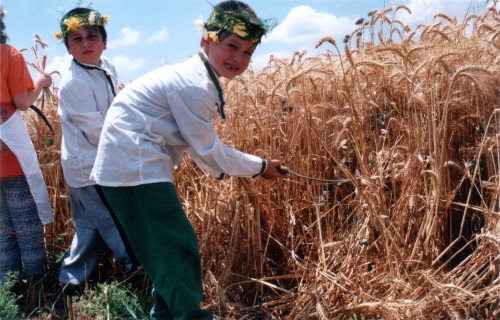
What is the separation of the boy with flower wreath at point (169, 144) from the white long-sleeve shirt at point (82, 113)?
607mm

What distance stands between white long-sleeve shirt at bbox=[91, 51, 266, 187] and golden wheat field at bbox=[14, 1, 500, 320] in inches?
23.9

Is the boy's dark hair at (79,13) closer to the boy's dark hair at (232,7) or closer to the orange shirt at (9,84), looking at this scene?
the orange shirt at (9,84)

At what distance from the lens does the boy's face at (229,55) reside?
212cm

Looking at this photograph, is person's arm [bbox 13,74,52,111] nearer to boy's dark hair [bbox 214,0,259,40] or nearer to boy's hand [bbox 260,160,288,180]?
boy's dark hair [bbox 214,0,259,40]

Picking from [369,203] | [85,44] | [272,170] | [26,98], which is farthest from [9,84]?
[369,203]

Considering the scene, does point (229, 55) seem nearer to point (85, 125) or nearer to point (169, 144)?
point (169, 144)

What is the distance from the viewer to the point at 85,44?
278cm

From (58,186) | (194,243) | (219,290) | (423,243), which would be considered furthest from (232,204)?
(58,186)

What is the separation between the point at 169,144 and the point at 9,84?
46.8 inches

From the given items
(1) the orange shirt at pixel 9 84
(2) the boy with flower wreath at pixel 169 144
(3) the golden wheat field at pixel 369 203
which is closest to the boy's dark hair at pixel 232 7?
(2) the boy with flower wreath at pixel 169 144

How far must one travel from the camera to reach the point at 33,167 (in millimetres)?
2967

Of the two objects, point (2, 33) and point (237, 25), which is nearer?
point (237, 25)

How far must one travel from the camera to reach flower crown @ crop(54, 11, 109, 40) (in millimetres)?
2762

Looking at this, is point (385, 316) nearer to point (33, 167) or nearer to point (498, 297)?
point (498, 297)
